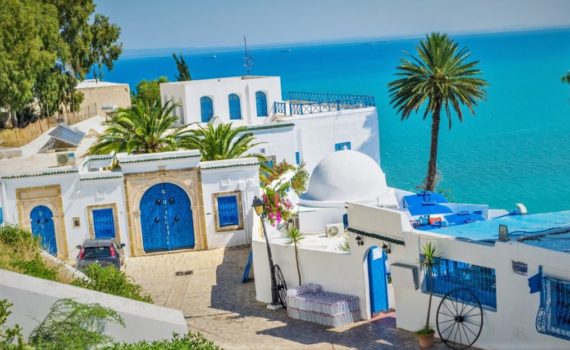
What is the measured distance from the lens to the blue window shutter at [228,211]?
3231 cm

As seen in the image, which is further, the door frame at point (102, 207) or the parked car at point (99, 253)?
the door frame at point (102, 207)

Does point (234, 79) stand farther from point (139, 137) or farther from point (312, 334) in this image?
point (312, 334)

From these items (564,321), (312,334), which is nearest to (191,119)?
(312,334)

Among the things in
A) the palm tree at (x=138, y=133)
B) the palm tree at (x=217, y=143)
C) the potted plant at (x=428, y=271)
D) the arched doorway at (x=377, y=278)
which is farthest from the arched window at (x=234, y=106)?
the potted plant at (x=428, y=271)

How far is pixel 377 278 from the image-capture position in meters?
23.3

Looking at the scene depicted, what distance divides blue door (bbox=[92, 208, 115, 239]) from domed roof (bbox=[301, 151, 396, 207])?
24.6 ft

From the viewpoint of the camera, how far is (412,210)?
91.5 feet

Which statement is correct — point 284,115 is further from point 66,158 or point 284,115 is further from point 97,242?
point 97,242

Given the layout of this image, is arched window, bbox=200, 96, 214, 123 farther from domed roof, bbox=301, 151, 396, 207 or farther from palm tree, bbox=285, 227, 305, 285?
palm tree, bbox=285, 227, 305, 285

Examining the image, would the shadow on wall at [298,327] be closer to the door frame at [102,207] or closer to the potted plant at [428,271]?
the potted plant at [428,271]

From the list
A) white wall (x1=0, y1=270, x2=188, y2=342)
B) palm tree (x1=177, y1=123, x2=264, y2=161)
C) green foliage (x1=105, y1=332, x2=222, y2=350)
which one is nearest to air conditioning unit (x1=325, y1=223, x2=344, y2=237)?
palm tree (x1=177, y1=123, x2=264, y2=161)

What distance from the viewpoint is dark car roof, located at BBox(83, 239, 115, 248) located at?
1145 inches

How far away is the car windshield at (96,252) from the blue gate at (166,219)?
3.16 m

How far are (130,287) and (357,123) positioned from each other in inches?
885
